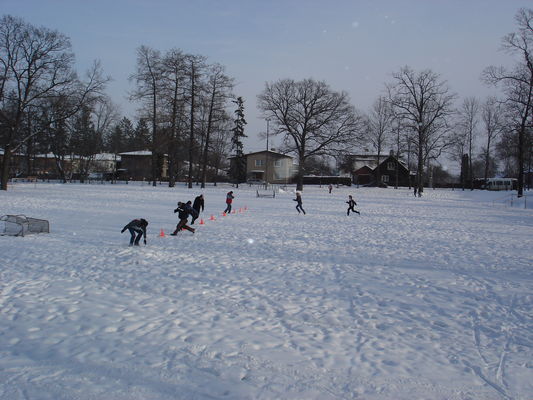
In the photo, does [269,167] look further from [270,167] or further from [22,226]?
[22,226]

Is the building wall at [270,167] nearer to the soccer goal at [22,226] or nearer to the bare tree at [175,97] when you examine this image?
the bare tree at [175,97]

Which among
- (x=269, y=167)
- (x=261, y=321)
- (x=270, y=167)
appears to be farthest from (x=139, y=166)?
(x=261, y=321)

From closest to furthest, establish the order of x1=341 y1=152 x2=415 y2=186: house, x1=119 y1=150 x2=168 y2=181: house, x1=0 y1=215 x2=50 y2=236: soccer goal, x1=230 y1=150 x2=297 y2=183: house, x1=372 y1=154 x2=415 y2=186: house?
x1=0 y1=215 x2=50 y2=236: soccer goal
x1=119 y1=150 x2=168 y2=181: house
x1=341 y1=152 x2=415 y2=186: house
x1=372 y1=154 x2=415 y2=186: house
x1=230 y1=150 x2=297 y2=183: house

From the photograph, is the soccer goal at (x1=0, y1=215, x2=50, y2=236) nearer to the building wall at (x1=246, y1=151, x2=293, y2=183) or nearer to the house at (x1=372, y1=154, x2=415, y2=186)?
the building wall at (x1=246, y1=151, x2=293, y2=183)

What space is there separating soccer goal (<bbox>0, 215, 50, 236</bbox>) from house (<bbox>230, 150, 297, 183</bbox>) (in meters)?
65.0

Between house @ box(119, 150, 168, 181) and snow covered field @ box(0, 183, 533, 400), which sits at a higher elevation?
house @ box(119, 150, 168, 181)

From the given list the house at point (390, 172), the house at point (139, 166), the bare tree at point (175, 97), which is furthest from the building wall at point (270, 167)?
the bare tree at point (175, 97)

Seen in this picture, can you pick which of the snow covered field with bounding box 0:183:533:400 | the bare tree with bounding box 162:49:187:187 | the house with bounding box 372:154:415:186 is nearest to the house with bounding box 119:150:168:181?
the bare tree with bounding box 162:49:187:187

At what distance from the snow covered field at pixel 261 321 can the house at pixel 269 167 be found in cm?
6648

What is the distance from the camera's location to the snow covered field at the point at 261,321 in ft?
13.1

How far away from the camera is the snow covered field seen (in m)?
3.98

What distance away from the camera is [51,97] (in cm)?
3080

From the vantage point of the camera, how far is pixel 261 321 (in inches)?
224

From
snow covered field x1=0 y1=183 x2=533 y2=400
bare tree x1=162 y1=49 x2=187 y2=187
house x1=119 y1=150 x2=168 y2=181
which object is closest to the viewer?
snow covered field x1=0 y1=183 x2=533 y2=400
